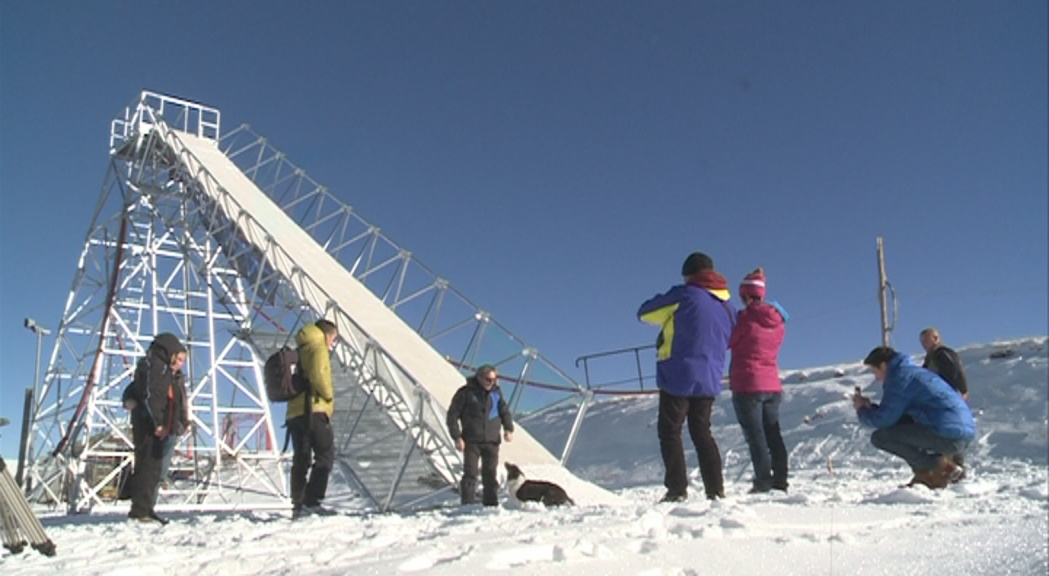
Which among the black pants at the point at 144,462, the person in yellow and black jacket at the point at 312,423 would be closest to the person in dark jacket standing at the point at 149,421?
the black pants at the point at 144,462

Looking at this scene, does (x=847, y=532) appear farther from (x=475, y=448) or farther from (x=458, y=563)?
(x=475, y=448)

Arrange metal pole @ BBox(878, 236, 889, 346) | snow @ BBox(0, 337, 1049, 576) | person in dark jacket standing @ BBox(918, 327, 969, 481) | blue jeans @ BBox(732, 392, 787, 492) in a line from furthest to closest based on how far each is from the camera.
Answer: metal pole @ BBox(878, 236, 889, 346) → person in dark jacket standing @ BBox(918, 327, 969, 481) → blue jeans @ BBox(732, 392, 787, 492) → snow @ BBox(0, 337, 1049, 576)

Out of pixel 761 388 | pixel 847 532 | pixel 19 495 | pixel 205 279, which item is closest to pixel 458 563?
pixel 847 532

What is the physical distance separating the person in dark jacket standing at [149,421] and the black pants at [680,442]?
3.81 m

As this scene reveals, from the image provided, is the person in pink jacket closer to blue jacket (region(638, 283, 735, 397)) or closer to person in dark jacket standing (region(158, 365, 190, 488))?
blue jacket (region(638, 283, 735, 397))

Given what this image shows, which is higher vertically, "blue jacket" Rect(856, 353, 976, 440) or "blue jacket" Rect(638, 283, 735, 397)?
"blue jacket" Rect(638, 283, 735, 397)

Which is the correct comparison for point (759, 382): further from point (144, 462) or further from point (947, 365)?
point (144, 462)

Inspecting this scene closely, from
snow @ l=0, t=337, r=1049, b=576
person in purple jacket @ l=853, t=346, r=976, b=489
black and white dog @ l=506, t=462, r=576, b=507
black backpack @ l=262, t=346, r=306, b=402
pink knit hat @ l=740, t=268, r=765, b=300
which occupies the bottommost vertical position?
black and white dog @ l=506, t=462, r=576, b=507

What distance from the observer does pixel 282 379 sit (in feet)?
20.3

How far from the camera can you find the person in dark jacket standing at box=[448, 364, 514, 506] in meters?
7.11

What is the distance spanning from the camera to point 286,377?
20.3ft

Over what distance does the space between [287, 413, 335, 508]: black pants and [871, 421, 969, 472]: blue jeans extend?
3972 millimetres

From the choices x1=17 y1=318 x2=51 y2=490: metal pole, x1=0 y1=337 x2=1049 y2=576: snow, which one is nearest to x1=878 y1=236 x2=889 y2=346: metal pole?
x1=0 y1=337 x2=1049 y2=576: snow

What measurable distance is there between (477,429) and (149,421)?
266 cm
